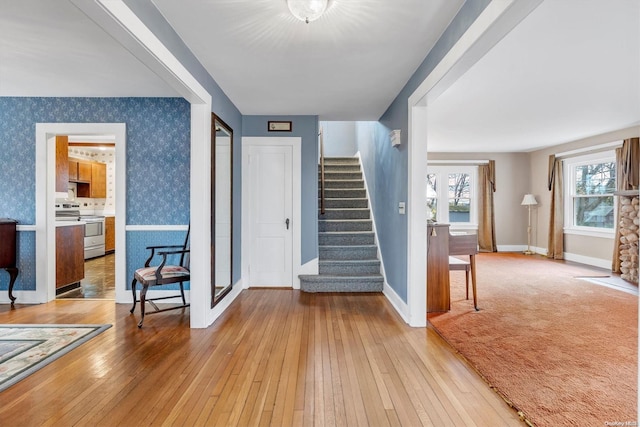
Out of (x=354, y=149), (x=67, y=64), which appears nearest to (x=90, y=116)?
(x=67, y=64)

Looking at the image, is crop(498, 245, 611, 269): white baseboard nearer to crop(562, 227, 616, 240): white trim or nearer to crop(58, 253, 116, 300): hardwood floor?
crop(562, 227, 616, 240): white trim

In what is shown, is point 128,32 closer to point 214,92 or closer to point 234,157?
point 214,92

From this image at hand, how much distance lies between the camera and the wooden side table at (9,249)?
3643 millimetres

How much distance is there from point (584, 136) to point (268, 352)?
7046mm

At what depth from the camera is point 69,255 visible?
4.29 m

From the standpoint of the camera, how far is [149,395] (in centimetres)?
196

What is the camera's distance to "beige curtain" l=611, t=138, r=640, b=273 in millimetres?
5266

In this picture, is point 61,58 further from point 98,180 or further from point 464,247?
point 98,180

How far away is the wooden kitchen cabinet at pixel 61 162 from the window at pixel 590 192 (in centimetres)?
905

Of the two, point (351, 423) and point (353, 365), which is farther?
point (353, 365)

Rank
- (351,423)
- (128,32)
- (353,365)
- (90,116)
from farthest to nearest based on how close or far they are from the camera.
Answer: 1. (90,116)
2. (353,365)
3. (128,32)
4. (351,423)

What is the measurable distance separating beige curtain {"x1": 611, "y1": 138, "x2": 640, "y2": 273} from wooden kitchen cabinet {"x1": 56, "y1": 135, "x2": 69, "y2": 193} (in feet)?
28.7

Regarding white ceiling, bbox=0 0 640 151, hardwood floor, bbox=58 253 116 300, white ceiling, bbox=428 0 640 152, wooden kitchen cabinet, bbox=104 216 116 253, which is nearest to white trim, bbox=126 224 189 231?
hardwood floor, bbox=58 253 116 300

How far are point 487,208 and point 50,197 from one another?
8311mm
